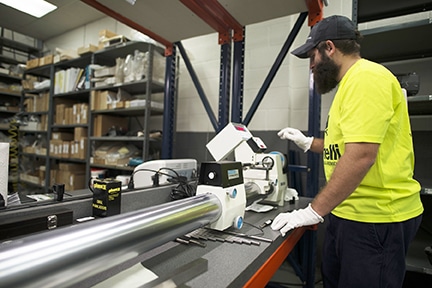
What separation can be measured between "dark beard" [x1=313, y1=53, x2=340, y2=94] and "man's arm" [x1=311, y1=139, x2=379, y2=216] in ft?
1.34

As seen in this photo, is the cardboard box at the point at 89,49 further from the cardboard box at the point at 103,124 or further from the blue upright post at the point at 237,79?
the blue upright post at the point at 237,79

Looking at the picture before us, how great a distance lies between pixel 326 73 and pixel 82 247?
1123 mm

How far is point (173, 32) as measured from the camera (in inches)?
75.0

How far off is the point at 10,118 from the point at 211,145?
442 cm

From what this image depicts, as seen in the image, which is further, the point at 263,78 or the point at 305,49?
the point at 263,78

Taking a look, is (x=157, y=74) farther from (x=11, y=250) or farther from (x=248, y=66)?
(x=11, y=250)

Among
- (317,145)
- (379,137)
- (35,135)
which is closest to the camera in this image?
(379,137)

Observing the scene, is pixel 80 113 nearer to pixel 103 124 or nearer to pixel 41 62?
pixel 103 124

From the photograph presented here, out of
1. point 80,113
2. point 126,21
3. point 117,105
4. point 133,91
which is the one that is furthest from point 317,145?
point 80,113

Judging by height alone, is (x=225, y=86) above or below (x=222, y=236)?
above

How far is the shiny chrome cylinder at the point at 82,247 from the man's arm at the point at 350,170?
540mm

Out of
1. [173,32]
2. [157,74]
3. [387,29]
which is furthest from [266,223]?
[157,74]

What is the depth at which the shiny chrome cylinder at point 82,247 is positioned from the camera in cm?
34

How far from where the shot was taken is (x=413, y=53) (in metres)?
1.70
